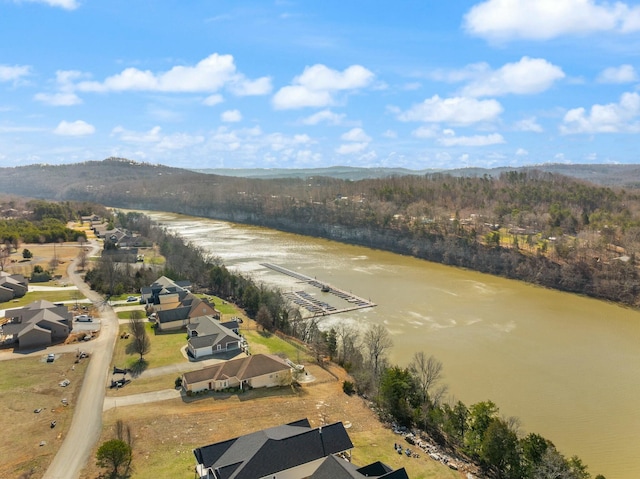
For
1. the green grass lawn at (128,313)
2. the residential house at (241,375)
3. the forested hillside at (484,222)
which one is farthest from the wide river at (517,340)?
the green grass lawn at (128,313)

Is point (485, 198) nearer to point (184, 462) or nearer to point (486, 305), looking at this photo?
point (486, 305)

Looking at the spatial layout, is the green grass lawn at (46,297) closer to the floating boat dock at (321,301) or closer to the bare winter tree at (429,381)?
the floating boat dock at (321,301)

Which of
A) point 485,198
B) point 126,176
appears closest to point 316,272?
point 485,198

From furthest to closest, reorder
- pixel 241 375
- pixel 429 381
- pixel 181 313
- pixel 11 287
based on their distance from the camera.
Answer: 1. pixel 11 287
2. pixel 181 313
3. pixel 241 375
4. pixel 429 381

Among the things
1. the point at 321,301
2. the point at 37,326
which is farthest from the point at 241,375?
the point at 321,301

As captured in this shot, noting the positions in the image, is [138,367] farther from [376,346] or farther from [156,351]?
[376,346]
